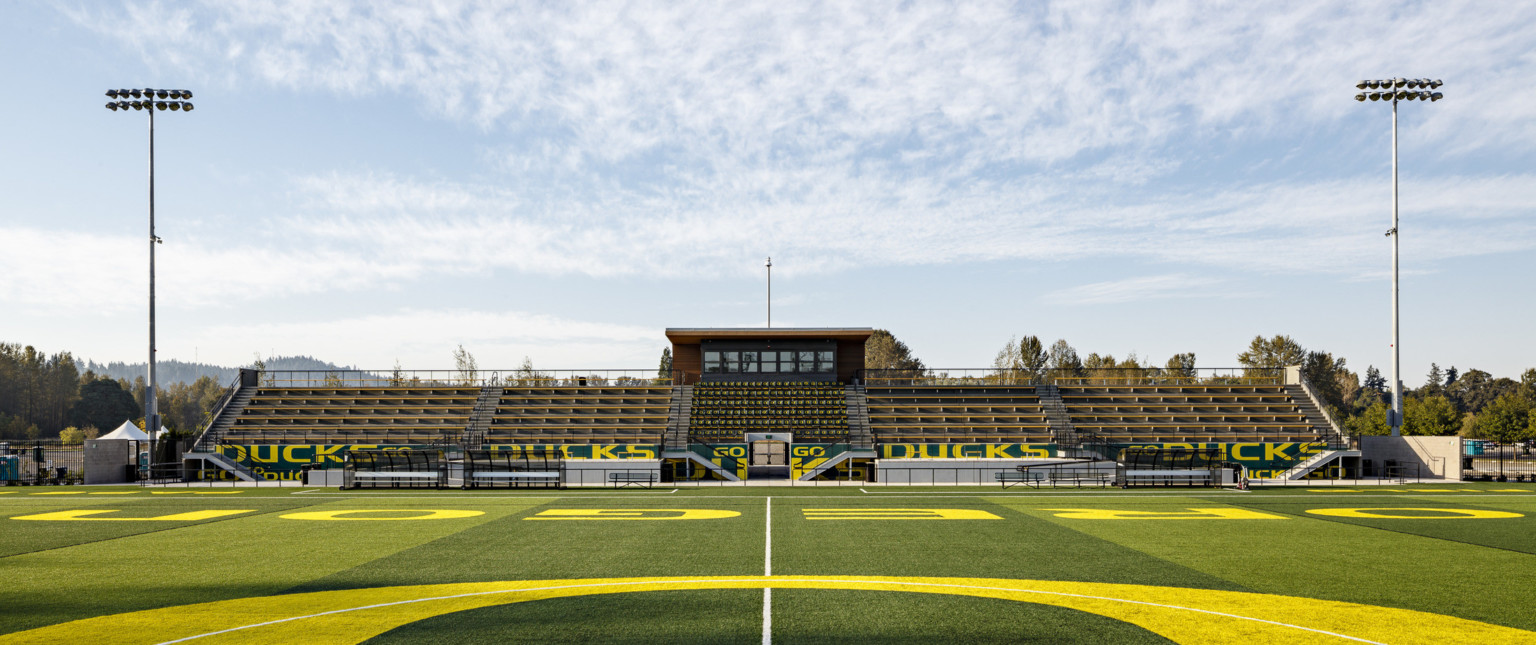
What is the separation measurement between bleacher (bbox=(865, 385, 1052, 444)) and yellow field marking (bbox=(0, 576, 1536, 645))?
32081mm

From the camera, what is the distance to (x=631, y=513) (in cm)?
2456

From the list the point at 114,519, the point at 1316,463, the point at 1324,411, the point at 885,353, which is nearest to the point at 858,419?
the point at 1316,463

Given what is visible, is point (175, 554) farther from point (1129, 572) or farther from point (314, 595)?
point (1129, 572)

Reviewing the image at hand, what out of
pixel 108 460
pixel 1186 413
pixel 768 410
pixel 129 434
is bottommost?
pixel 108 460

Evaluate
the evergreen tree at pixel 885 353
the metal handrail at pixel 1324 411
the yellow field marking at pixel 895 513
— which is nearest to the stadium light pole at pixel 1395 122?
the metal handrail at pixel 1324 411

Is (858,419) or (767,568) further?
(858,419)

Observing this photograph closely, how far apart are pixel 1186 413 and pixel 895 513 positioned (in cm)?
3212

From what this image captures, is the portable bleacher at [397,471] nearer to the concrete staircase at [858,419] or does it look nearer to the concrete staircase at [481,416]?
the concrete staircase at [481,416]

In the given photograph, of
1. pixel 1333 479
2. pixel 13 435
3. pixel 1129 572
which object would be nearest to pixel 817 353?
pixel 1333 479

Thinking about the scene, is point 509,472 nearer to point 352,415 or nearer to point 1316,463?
point 352,415

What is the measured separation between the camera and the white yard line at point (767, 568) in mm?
10652

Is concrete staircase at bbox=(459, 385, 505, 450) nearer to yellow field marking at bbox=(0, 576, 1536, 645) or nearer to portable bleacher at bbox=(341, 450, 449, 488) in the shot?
portable bleacher at bbox=(341, 450, 449, 488)

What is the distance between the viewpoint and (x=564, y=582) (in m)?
13.9

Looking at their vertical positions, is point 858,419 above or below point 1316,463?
above
